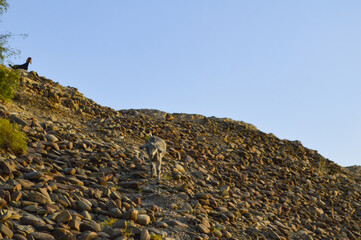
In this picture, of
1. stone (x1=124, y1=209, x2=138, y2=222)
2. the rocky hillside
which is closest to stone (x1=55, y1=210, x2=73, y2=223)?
the rocky hillside

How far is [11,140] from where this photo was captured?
30.3ft

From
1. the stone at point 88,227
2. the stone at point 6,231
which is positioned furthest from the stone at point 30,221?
the stone at point 88,227

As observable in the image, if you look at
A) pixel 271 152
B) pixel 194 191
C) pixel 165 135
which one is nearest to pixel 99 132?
pixel 165 135

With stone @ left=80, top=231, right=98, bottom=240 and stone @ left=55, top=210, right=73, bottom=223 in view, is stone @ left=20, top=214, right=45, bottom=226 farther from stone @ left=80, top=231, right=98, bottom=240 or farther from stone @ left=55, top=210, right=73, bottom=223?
stone @ left=80, top=231, right=98, bottom=240

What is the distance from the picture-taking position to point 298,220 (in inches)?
497

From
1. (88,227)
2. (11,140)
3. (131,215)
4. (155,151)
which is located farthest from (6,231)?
(155,151)

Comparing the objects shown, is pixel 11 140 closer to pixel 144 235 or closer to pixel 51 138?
pixel 51 138

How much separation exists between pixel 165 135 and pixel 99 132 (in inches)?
131

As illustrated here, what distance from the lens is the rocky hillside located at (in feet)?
22.4

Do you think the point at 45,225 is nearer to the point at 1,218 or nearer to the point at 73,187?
the point at 1,218

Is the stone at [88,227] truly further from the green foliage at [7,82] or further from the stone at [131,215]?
the green foliage at [7,82]

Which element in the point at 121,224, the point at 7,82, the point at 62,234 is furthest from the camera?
the point at 7,82

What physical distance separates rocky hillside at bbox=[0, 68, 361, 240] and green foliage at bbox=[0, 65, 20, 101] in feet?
1.66

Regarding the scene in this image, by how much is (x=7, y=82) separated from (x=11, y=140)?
4.69 metres
